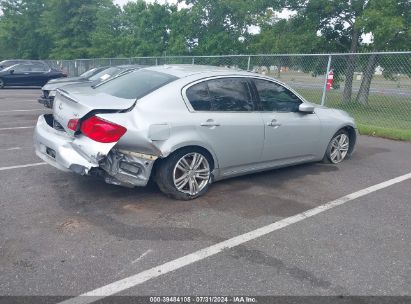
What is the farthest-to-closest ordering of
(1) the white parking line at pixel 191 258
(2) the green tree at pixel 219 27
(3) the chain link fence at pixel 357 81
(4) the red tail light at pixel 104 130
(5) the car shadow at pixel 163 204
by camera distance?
(2) the green tree at pixel 219 27, (3) the chain link fence at pixel 357 81, (4) the red tail light at pixel 104 130, (5) the car shadow at pixel 163 204, (1) the white parking line at pixel 191 258

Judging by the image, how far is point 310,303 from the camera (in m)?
2.77

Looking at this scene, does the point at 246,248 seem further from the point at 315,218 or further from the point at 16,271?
the point at 16,271

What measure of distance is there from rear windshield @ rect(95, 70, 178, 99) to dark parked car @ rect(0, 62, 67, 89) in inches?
639

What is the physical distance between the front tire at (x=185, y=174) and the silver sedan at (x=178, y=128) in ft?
0.04

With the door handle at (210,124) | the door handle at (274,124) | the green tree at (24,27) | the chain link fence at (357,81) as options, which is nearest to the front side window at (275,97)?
the door handle at (274,124)

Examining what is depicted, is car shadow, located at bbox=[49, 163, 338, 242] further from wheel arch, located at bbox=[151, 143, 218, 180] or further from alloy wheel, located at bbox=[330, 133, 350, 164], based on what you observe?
alloy wheel, located at bbox=[330, 133, 350, 164]

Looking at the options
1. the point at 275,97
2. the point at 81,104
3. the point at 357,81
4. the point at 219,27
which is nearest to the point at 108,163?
the point at 81,104

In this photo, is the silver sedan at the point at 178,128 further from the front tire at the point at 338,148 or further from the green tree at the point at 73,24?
the green tree at the point at 73,24

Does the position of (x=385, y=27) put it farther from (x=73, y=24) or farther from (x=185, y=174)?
(x=73, y=24)

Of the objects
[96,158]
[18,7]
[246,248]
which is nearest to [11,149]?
[96,158]

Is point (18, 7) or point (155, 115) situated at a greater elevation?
point (18, 7)

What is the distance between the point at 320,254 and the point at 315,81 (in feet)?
30.5

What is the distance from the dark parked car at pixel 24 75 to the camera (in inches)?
762

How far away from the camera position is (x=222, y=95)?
16.1 ft
